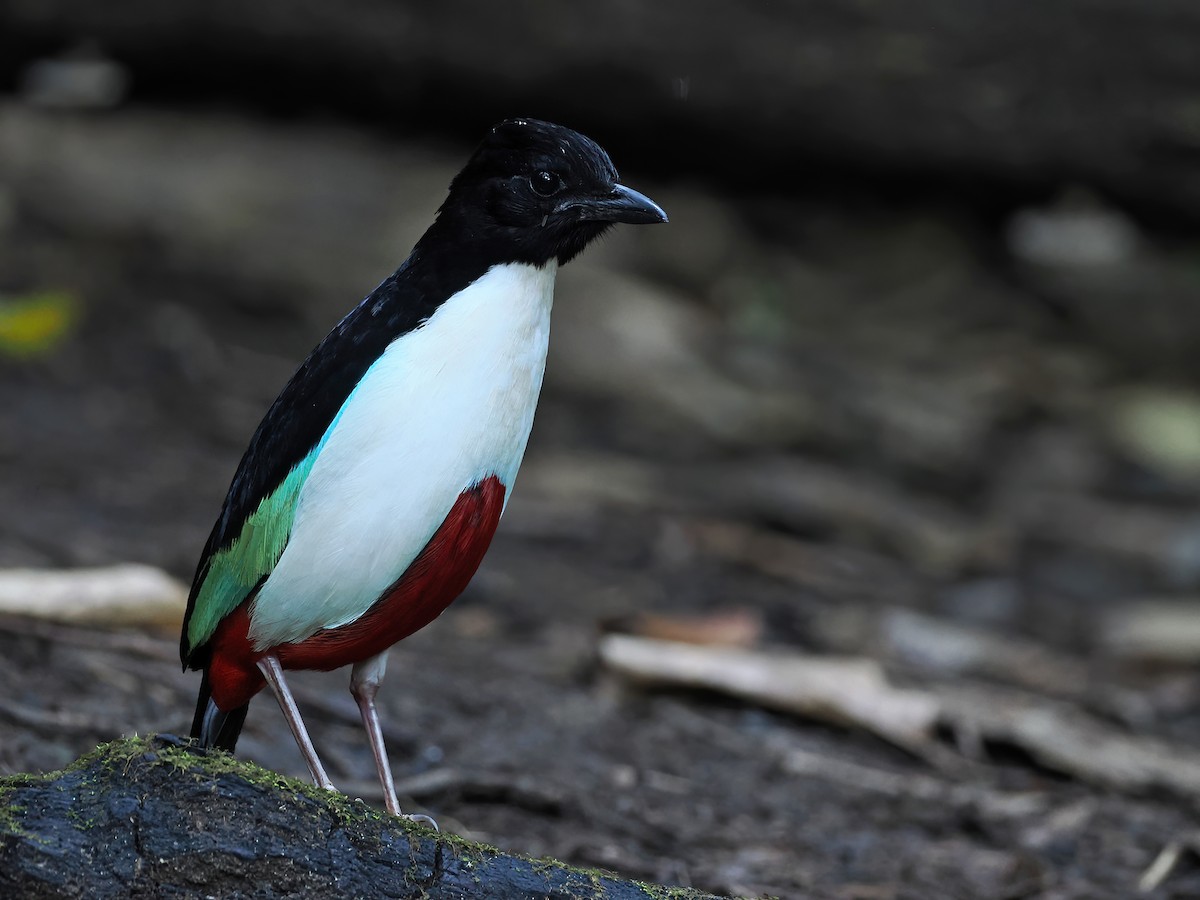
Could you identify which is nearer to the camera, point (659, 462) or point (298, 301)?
point (659, 462)

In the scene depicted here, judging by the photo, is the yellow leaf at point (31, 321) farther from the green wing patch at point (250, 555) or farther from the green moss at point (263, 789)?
the green moss at point (263, 789)

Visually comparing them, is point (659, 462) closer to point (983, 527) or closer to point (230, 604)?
point (983, 527)

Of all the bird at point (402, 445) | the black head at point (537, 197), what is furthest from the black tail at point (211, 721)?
the black head at point (537, 197)

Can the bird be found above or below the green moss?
above

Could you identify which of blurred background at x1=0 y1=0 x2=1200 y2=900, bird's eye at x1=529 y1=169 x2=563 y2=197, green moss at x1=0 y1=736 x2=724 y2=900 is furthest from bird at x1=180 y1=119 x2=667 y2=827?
blurred background at x1=0 y1=0 x2=1200 y2=900

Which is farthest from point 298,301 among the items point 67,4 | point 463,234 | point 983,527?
point 463,234

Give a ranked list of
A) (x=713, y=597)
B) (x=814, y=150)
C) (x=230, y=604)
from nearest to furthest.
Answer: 1. (x=230, y=604)
2. (x=713, y=597)
3. (x=814, y=150)

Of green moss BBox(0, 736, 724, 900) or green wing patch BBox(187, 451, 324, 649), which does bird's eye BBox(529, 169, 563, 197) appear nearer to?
green wing patch BBox(187, 451, 324, 649)
